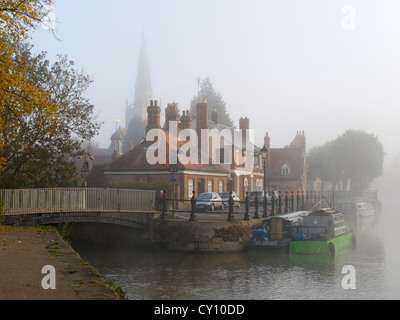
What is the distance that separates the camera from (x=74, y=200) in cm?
2811

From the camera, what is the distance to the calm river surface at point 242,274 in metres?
18.3

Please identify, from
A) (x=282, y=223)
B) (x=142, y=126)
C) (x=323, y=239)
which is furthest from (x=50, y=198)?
(x=142, y=126)

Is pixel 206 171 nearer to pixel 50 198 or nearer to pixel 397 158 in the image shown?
pixel 50 198

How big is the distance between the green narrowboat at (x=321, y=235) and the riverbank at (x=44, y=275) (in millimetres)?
14832

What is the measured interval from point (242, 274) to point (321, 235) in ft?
29.2

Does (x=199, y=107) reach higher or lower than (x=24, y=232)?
higher

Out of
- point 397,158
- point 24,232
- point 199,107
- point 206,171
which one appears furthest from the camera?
point 397,158

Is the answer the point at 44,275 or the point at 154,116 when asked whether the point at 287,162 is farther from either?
the point at 44,275

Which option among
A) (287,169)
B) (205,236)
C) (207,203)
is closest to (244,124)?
(287,169)

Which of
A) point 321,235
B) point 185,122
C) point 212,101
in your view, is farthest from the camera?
point 212,101

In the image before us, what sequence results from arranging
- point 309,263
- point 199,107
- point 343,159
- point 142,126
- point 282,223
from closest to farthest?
point 309,263 → point 282,223 → point 199,107 → point 343,159 → point 142,126

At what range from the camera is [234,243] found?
91.7 ft
